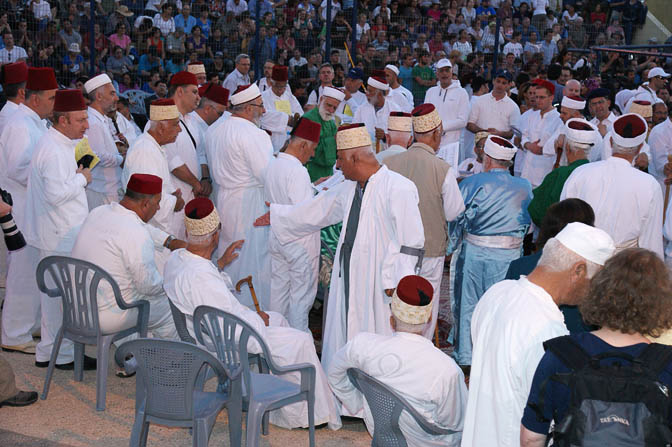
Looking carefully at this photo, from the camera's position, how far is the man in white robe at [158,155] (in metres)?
6.46

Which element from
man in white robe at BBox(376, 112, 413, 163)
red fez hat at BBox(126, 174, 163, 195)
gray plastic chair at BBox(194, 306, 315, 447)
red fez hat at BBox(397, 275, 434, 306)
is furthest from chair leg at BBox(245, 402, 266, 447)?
man in white robe at BBox(376, 112, 413, 163)

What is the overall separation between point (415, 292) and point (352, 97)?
8.52m

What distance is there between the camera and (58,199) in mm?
5816

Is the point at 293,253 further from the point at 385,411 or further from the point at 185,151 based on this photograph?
the point at 385,411

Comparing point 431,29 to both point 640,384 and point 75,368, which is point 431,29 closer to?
point 75,368

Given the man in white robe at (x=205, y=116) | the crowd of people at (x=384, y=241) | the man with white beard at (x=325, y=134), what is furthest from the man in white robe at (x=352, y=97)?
the man in white robe at (x=205, y=116)

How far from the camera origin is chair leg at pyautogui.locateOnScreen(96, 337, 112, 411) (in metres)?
5.20

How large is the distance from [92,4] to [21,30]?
1.09 meters

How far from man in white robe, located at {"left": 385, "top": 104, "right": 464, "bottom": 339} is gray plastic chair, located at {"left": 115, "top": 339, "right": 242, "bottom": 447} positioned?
193cm

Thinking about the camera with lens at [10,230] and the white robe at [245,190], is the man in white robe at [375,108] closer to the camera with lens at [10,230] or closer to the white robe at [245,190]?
the white robe at [245,190]

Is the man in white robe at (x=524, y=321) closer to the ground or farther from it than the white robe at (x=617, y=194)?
farther from it

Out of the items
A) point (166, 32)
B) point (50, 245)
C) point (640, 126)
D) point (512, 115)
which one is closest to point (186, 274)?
point (50, 245)

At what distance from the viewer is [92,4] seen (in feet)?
40.2

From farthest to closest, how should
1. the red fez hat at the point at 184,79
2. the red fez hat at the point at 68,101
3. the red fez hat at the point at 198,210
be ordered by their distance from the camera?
the red fez hat at the point at 184,79
the red fez hat at the point at 68,101
the red fez hat at the point at 198,210
